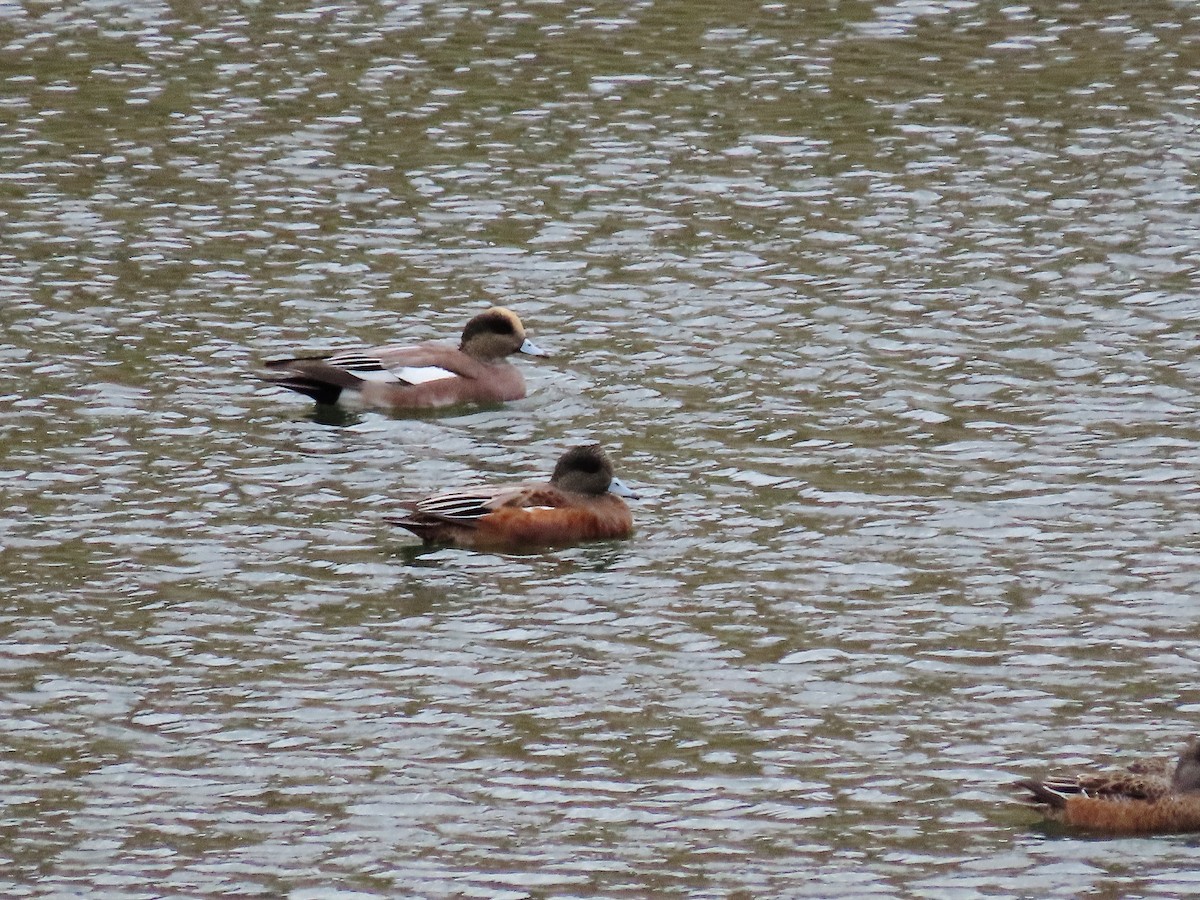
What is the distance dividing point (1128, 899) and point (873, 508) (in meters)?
5.47

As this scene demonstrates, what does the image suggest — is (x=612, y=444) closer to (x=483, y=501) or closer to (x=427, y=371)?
(x=427, y=371)

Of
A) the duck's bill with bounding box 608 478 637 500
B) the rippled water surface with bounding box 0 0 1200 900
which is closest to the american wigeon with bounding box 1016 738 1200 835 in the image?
the rippled water surface with bounding box 0 0 1200 900

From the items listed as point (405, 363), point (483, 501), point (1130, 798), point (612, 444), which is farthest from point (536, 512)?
point (1130, 798)

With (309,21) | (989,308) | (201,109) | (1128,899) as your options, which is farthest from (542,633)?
(309,21)

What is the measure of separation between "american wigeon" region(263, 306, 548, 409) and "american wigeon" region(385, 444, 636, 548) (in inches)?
115

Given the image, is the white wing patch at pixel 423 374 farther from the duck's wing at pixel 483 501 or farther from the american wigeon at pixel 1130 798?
the american wigeon at pixel 1130 798

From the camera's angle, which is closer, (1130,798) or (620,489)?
(1130,798)

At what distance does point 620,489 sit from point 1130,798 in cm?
525

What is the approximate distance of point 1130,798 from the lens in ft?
35.2

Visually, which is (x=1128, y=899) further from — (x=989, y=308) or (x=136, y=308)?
(x=136, y=308)

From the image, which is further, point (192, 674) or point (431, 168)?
point (431, 168)

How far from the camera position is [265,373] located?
18.2 meters

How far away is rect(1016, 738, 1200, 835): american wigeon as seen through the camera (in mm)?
10695

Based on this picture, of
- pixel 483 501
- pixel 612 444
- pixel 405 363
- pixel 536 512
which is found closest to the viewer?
pixel 483 501
